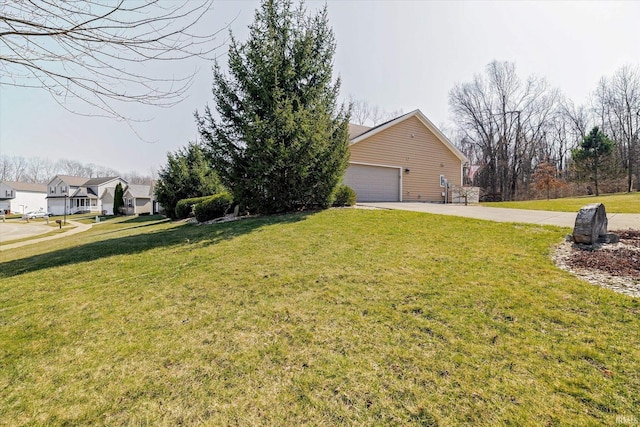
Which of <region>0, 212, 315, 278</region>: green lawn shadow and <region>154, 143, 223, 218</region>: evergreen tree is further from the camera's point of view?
<region>154, 143, 223, 218</region>: evergreen tree

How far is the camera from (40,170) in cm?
→ 6400

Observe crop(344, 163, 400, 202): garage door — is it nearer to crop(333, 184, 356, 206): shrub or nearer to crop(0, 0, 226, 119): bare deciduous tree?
crop(333, 184, 356, 206): shrub

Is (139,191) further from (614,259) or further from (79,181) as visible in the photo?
(614,259)

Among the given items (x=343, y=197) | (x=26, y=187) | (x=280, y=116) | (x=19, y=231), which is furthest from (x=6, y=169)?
(x=343, y=197)

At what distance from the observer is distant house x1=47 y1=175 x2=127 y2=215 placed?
46625 mm

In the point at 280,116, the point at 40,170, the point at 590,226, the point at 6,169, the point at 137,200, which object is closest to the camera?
the point at 590,226

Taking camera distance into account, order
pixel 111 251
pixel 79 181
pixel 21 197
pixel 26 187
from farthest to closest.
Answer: pixel 79 181
pixel 26 187
pixel 21 197
pixel 111 251

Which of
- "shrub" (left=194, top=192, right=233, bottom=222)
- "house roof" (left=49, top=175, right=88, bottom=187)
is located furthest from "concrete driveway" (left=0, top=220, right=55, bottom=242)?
"house roof" (left=49, top=175, right=88, bottom=187)

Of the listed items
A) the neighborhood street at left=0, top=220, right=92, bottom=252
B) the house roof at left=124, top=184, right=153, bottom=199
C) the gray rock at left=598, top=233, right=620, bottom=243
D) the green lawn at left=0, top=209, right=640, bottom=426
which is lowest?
the neighborhood street at left=0, top=220, right=92, bottom=252

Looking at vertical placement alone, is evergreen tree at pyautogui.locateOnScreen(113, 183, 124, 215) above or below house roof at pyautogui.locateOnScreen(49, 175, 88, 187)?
below

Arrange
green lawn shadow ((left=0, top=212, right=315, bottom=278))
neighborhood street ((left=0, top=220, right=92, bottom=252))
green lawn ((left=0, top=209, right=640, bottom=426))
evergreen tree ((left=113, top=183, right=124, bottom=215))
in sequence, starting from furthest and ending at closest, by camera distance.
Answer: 1. evergreen tree ((left=113, top=183, right=124, bottom=215))
2. neighborhood street ((left=0, top=220, right=92, bottom=252))
3. green lawn shadow ((left=0, top=212, right=315, bottom=278))
4. green lawn ((left=0, top=209, right=640, bottom=426))

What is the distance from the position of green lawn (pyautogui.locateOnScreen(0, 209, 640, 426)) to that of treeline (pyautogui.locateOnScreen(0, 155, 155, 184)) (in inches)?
2474

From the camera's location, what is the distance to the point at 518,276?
3713 millimetres

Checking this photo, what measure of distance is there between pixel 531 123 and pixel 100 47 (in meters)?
38.5
